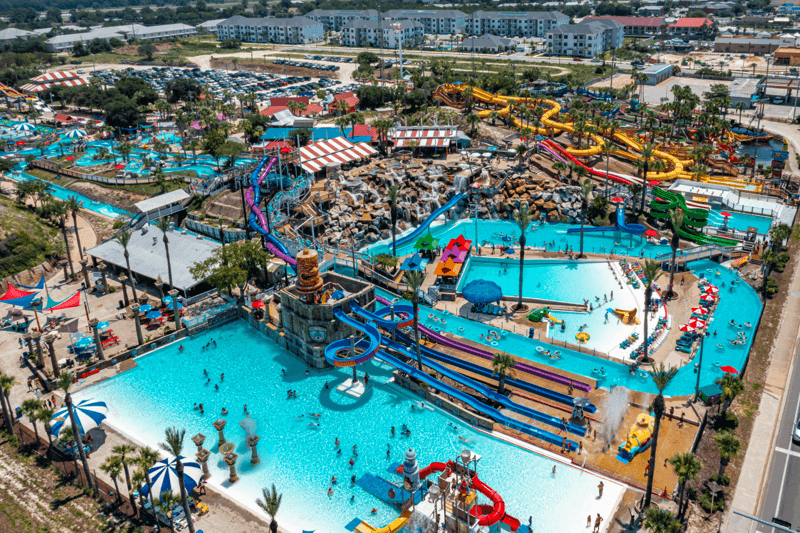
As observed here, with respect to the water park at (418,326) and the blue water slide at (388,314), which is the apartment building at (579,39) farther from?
the blue water slide at (388,314)

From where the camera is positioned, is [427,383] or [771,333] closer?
[427,383]

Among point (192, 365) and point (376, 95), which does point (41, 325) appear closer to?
point (192, 365)

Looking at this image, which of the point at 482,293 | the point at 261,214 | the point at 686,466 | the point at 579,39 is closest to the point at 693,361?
the point at 482,293

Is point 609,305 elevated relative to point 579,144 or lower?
lower

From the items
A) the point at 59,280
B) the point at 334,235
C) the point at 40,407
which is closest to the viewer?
the point at 40,407

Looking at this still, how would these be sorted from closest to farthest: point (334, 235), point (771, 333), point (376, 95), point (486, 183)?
point (771, 333)
point (334, 235)
point (486, 183)
point (376, 95)

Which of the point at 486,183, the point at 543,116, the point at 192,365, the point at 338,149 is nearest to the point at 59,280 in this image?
the point at 192,365

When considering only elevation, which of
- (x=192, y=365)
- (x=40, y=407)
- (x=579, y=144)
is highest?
(x=579, y=144)
